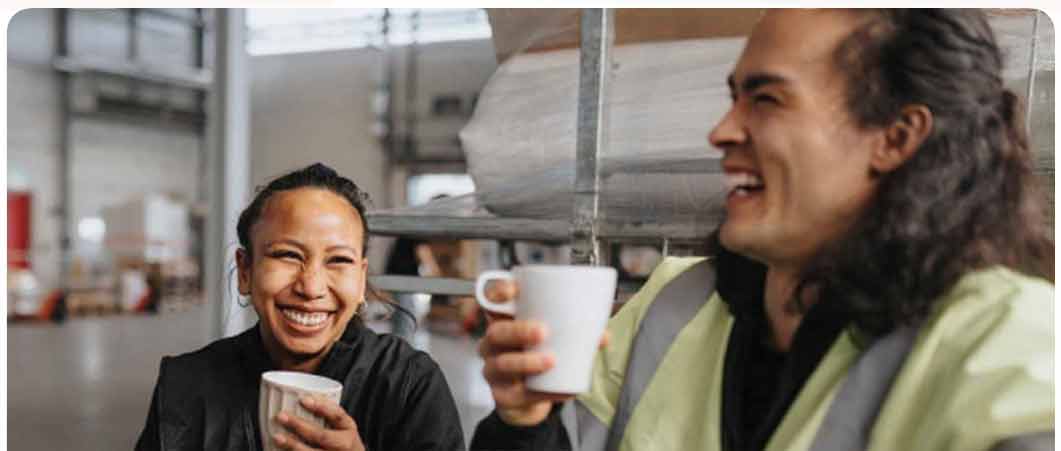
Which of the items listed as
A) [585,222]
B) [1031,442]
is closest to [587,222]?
[585,222]

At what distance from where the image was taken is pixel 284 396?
615 millimetres

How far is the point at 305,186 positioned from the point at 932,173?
0.44 metres

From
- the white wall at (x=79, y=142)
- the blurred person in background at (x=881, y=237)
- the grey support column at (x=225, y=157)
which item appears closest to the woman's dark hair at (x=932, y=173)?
the blurred person in background at (x=881, y=237)

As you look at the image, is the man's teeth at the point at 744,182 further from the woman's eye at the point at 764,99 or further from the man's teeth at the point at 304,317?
the man's teeth at the point at 304,317

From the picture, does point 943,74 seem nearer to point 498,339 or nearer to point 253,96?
point 498,339

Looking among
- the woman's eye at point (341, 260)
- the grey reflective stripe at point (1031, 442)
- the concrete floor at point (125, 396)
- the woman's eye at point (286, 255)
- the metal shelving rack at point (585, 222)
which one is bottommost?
the concrete floor at point (125, 396)

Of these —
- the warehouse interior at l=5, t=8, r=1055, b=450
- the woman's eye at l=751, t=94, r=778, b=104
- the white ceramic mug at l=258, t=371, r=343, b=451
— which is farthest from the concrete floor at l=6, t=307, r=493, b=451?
the woman's eye at l=751, t=94, r=778, b=104

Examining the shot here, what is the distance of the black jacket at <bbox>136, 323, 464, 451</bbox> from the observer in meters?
0.68

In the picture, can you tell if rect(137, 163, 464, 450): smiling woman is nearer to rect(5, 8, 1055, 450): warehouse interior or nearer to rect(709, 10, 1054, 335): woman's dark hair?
rect(5, 8, 1055, 450): warehouse interior

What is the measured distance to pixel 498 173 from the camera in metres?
0.75

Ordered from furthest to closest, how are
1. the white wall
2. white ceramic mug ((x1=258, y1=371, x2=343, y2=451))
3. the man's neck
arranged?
the white wall → white ceramic mug ((x1=258, y1=371, x2=343, y2=451)) → the man's neck

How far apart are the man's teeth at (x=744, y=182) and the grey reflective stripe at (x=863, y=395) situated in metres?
0.10

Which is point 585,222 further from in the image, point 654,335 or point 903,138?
point 903,138

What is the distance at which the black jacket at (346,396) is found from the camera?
68 centimetres
